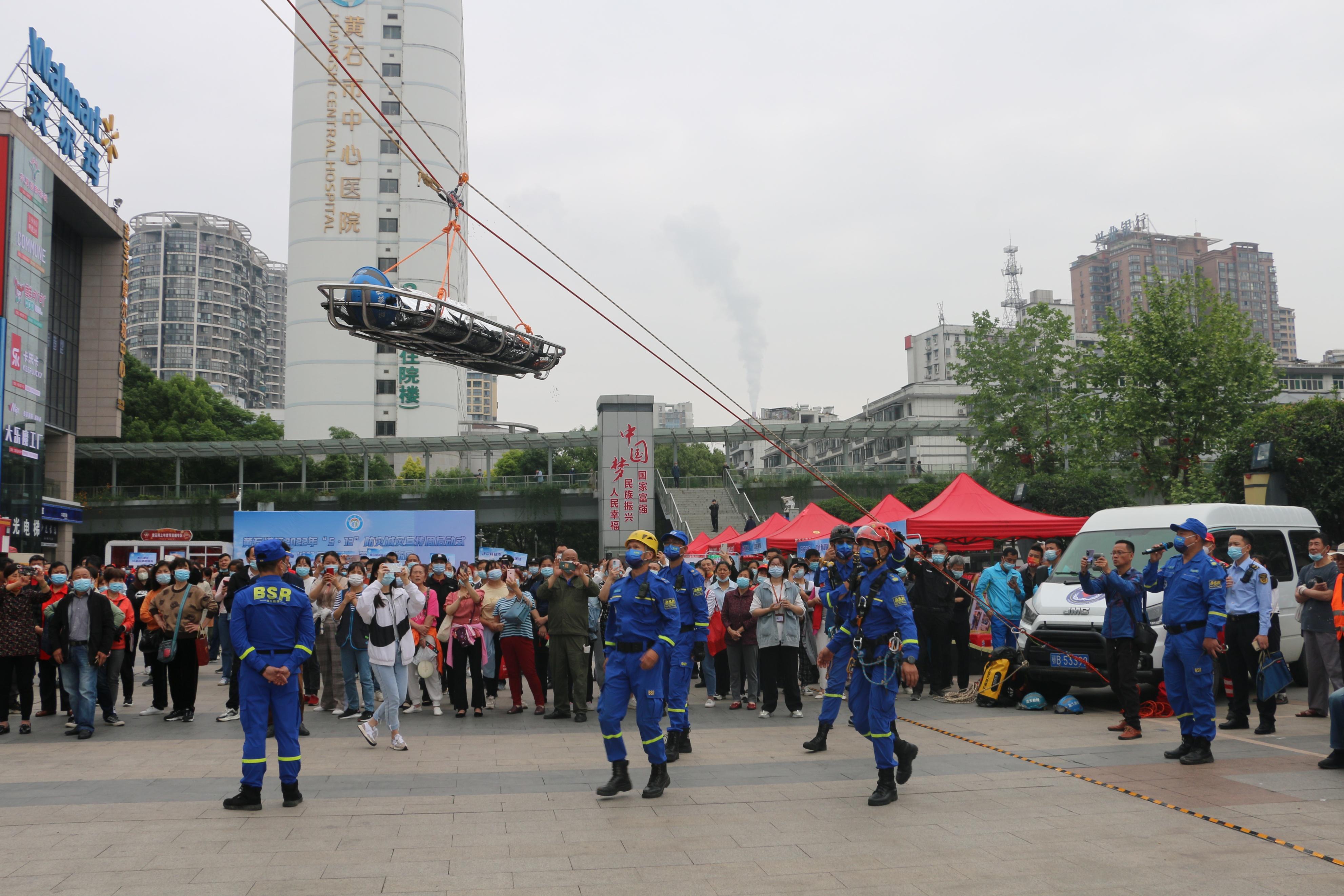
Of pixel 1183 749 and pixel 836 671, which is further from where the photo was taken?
pixel 836 671

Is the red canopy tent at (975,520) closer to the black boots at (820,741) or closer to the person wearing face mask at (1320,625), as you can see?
the person wearing face mask at (1320,625)

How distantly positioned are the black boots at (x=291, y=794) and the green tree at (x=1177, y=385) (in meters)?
27.1

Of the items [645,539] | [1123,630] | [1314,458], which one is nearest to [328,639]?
[645,539]

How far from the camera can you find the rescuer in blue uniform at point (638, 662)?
754cm

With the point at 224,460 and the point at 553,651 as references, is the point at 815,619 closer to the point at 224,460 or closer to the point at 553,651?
the point at 553,651

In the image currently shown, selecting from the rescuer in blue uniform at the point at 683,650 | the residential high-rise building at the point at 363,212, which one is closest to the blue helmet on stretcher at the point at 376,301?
the rescuer in blue uniform at the point at 683,650

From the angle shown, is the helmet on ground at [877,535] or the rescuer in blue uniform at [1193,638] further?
the rescuer in blue uniform at [1193,638]

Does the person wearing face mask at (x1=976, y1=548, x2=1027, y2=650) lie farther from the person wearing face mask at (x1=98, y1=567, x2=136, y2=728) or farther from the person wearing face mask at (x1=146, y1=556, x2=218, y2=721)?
the person wearing face mask at (x1=98, y1=567, x2=136, y2=728)

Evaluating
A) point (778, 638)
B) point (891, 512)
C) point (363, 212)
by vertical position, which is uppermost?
point (363, 212)

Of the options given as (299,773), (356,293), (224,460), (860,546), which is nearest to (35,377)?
(224,460)

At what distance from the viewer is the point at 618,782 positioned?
24.7ft

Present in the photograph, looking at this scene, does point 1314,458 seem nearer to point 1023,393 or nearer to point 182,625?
point 1023,393

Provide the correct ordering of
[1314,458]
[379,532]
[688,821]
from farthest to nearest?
1. [379,532]
2. [1314,458]
3. [688,821]

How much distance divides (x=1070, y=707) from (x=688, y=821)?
651cm
